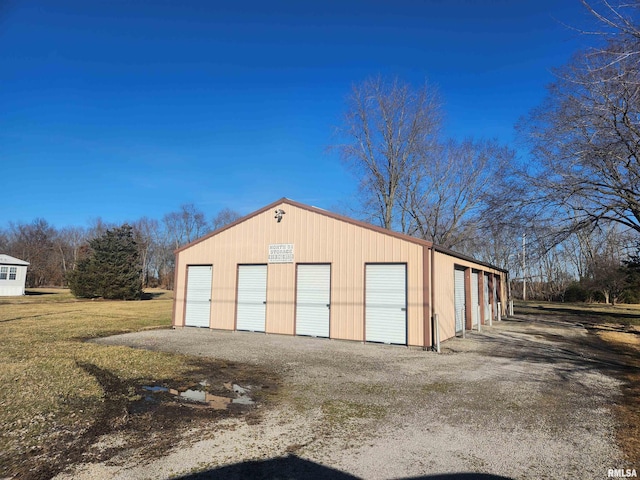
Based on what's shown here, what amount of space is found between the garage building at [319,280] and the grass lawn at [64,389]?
14.6 ft

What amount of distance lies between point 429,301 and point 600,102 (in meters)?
8.35

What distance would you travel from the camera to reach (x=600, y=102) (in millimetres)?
12047

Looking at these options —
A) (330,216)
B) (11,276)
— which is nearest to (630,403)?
(330,216)

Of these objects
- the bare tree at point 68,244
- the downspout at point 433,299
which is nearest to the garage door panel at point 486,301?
the downspout at point 433,299

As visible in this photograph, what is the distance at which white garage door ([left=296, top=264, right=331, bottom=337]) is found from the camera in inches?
498

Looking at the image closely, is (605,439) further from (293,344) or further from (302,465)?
(293,344)

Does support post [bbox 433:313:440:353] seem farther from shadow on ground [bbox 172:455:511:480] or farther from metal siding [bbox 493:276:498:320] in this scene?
metal siding [bbox 493:276:498:320]

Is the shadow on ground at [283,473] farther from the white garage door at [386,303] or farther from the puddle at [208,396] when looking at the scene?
the white garage door at [386,303]

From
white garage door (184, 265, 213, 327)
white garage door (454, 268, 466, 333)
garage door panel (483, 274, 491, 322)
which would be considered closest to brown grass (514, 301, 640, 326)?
garage door panel (483, 274, 491, 322)

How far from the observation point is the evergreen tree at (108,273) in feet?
111

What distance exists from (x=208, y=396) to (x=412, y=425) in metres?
3.24

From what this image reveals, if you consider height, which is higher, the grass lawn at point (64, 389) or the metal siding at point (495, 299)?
the metal siding at point (495, 299)

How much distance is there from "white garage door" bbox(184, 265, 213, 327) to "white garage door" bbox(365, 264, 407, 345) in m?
6.61

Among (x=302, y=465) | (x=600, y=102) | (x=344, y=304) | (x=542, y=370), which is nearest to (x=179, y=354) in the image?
(x=344, y=304)
